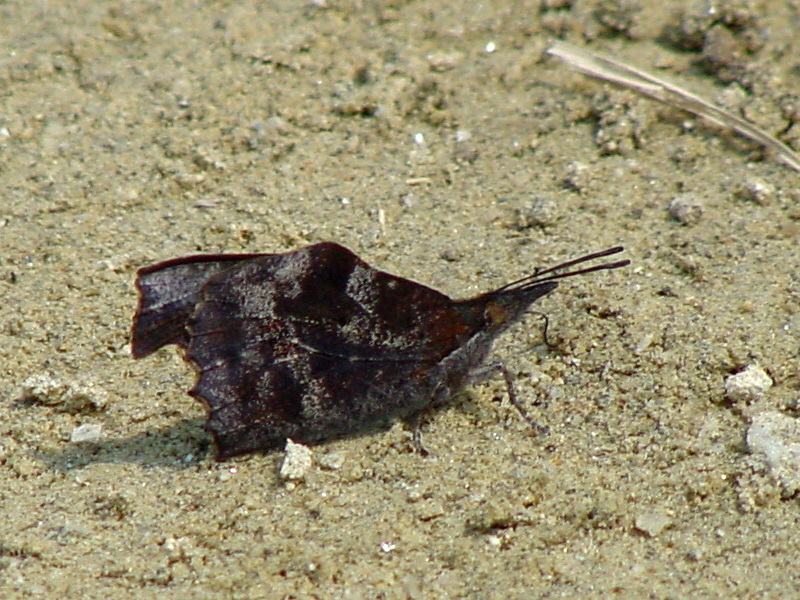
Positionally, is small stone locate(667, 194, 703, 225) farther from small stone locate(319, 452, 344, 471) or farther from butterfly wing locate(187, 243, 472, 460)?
Result: small stone locate(319, 452, 344, 471)

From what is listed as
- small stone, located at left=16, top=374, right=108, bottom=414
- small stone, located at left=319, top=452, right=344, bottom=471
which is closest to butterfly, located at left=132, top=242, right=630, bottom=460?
small stone, located at left=319, top=452, right=344, bottom=471

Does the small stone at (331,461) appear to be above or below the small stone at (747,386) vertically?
below

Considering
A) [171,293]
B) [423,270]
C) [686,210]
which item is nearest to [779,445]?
[686,210]

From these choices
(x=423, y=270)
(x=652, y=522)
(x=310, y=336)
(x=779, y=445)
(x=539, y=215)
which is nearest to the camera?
(x=652, y=522)

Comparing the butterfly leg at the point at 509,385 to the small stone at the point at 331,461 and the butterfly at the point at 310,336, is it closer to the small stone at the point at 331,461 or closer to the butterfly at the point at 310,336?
the butterfly at the point at 310,336

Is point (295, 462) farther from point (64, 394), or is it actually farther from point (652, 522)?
point (652, 522)

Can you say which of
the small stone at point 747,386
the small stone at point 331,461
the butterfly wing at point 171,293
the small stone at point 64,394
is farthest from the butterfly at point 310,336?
the small stone at point 747,386

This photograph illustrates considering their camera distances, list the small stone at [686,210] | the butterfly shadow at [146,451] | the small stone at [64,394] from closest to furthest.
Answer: the butterfly shadow at [146,451] < the small stone at [64,394] < the small stone at [686,210]
